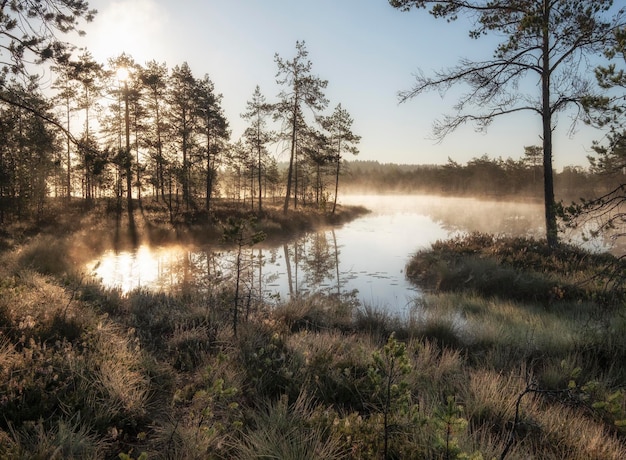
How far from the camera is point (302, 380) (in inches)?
169

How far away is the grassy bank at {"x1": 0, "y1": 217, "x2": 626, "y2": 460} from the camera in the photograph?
2.89m

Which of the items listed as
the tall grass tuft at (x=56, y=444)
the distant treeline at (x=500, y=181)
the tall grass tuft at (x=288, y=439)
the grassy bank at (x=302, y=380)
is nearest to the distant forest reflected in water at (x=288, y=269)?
the grassy bank at (x=302, y=380)

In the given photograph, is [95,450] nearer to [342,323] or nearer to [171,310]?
[171,310]

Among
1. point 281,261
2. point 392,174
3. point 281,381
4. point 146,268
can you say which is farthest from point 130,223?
point 392,174

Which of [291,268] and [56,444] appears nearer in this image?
[56,444]

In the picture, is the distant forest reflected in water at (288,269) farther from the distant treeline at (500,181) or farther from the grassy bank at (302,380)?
the distant treeline at (500,181)

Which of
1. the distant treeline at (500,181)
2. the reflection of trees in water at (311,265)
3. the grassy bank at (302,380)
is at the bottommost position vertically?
the reflection of trees in water at (311,265)

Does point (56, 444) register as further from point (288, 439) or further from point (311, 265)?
point (311, 265)

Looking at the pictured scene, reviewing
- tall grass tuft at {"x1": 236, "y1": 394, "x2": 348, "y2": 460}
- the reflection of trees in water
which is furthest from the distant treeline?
tall grass tuft at {"x1": 236, "y1": 394, "x2": 348, "y2": 460}

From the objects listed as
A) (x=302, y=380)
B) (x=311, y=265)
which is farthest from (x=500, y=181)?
(x=302, y=380)

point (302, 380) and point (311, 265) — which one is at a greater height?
point (302, 380)

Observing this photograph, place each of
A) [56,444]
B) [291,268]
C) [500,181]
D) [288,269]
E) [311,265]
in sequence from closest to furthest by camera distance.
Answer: [56,444] → [288,269] → [291,268] → [311,265] → [500,181]

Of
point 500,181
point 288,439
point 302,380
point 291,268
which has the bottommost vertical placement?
point 291,268

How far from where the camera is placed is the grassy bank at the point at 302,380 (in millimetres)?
2887
